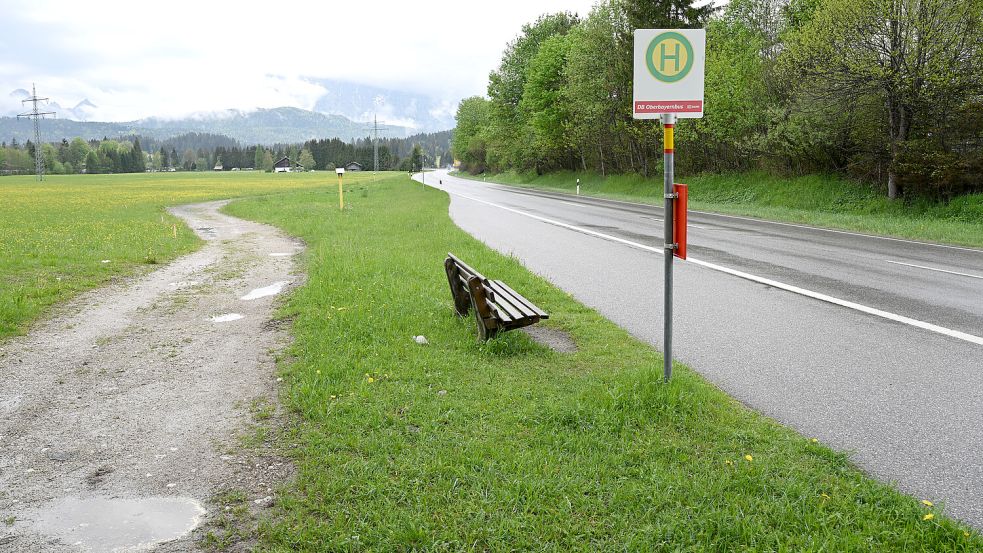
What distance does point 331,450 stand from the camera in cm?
409

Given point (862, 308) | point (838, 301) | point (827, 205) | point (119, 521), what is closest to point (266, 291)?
point (119, 521)

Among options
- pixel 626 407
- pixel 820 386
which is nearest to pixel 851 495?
pixel 626 407

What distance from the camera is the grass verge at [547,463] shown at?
3123 millimetres

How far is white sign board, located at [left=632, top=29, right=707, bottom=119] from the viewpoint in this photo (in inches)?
177

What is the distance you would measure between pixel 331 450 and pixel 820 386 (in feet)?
12.3

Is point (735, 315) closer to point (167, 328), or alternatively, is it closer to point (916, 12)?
point (167, 328)

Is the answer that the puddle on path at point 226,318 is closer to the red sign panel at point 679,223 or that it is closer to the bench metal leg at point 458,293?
the bench metal leg at point 458,293

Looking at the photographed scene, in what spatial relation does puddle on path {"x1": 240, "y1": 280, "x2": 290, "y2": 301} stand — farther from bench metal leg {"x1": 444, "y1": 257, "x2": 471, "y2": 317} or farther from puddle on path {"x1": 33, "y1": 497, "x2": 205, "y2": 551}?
puddle on path {"x1": 33, "y1": 497, "x2": 205, "y2": 551}

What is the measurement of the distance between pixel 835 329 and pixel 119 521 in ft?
21.4

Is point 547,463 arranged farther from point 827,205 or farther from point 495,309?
point 827,205

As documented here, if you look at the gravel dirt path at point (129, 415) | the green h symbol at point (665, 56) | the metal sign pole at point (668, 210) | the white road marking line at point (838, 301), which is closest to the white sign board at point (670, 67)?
the green h symbol at point (665, 56)

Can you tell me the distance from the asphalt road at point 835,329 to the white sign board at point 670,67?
229 centimetres

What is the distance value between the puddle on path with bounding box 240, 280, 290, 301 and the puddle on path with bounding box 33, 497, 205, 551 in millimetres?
A: 5779

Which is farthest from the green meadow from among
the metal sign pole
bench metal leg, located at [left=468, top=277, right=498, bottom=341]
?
the metal sign pole
